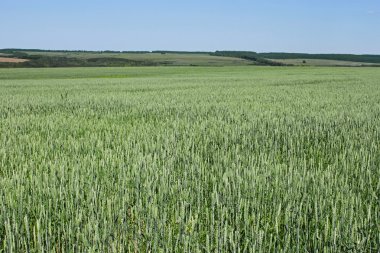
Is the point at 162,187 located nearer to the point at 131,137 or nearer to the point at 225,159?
the point at 225,159

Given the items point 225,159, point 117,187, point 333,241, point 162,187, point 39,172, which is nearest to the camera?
point 333,241

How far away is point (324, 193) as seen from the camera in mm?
3947

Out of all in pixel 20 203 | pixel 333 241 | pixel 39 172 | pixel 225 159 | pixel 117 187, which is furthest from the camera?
pixel 225 159

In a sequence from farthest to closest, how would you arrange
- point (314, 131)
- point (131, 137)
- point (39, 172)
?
point (314, 131), point (131, 137), point (39, 172)

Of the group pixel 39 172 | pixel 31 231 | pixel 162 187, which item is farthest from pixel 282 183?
pixel 39 172

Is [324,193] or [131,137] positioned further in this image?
[131,137]

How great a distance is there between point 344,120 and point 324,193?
573cm

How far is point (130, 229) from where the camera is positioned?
325 centimetres

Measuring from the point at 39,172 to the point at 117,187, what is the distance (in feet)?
3.67

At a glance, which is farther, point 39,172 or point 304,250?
point 39,172

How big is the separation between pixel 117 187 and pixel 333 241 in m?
2.01

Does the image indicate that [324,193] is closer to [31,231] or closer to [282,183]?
[282,183]

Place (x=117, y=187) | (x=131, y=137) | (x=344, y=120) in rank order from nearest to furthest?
1. (x=117, y=187)
2. (x=131, y=137)
3. (x=344, y=120)

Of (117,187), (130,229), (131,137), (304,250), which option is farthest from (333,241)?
(131,137)
